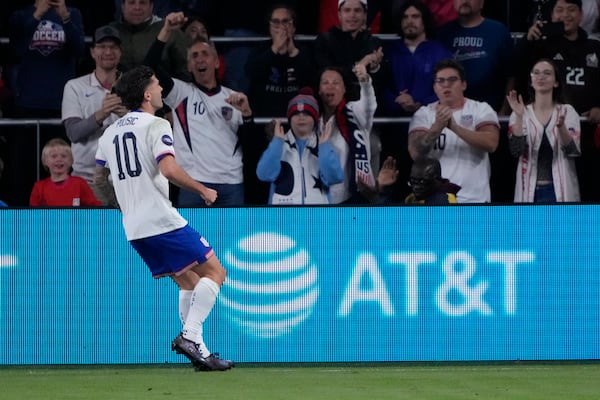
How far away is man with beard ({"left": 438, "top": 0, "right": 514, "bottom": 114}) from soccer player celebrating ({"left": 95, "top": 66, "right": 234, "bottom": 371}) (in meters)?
4.74

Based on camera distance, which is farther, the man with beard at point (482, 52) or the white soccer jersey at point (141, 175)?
the man with beard at point (482, 52)

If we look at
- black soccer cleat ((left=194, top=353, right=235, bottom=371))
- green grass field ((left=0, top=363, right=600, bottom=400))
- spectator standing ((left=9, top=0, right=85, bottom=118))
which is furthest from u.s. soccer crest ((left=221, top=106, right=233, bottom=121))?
black soccer cleat ((left=194, top=353, right=235, bottom=371))

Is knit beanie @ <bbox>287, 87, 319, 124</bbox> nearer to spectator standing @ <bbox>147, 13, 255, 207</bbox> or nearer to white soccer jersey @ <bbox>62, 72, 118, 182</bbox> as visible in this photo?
spectator standing @ <bbox>147, 13, 255, 207</bbox>

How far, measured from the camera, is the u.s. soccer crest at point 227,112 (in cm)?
1093

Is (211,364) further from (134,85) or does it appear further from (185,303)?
(134,85)

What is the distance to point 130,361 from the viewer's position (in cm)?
925

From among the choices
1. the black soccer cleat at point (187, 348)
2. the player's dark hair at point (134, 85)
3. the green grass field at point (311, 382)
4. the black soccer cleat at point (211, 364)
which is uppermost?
the player's dark hair at point (134, 85)

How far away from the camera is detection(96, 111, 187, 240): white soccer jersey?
7.44 metres

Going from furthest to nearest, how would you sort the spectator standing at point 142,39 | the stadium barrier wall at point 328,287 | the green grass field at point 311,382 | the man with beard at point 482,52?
the man with beard at point 482,52, the spectator standing at point 142,39, the stadium barrier wall at point 328,287, the green grass field at point 311,382

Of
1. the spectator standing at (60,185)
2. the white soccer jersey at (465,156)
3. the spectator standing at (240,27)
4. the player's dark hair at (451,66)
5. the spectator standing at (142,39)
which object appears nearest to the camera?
the spectator standing at (60,185)

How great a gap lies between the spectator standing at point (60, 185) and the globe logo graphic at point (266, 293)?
1724 mm

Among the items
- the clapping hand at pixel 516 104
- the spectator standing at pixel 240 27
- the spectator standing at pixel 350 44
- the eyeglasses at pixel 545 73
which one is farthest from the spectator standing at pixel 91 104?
the eyeglasses at pixel 545 73

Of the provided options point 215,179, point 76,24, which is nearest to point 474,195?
point 215,179

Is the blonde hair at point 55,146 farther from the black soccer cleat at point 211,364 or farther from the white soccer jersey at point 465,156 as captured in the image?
the black soccer cleat at point 211,364
